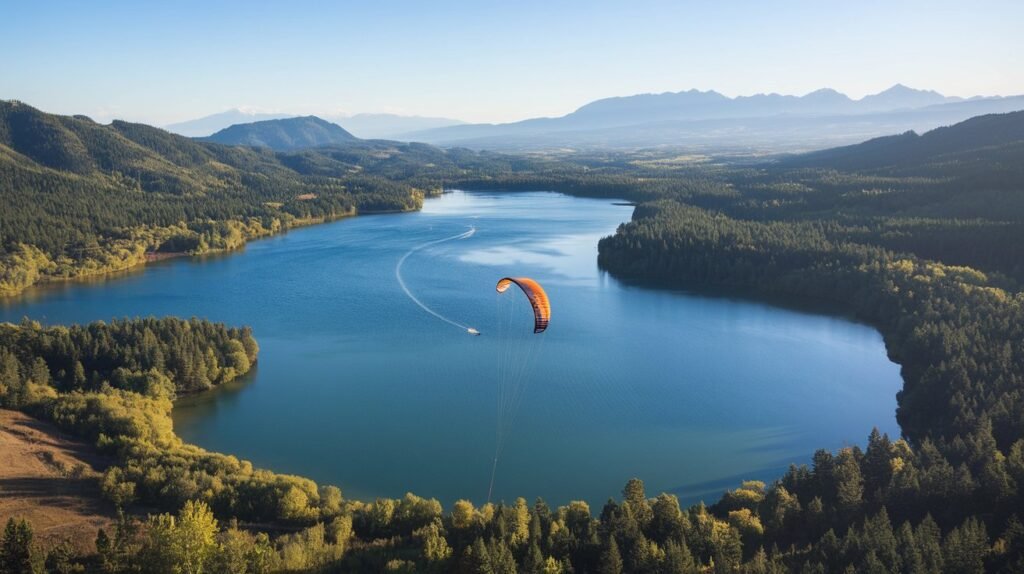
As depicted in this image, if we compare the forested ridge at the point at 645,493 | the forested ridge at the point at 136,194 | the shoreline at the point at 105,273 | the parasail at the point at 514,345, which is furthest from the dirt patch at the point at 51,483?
the forested ridge at the point at 136,194

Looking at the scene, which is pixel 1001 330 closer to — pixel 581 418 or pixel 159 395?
pixel 581 418

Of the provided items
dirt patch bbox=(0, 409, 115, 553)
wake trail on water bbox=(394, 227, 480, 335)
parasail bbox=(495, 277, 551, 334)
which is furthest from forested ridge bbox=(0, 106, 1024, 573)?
wake trail on water bbox=(394, 227, 480, 335)

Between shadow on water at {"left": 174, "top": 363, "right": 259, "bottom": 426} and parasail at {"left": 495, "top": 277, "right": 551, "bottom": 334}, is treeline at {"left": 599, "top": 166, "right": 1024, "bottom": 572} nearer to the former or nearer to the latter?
parasail at {"left": 495, "top": 277, "right": 551, "bottom": 334}

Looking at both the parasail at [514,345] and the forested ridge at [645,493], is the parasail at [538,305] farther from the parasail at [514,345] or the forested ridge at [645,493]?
the forested ridge at [645,493]

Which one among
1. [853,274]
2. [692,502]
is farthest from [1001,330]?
[692,502]

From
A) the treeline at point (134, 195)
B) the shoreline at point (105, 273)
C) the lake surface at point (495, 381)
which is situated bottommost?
the lake surface at point (495, 381)

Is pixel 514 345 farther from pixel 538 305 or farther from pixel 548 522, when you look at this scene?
pixel 548 522
